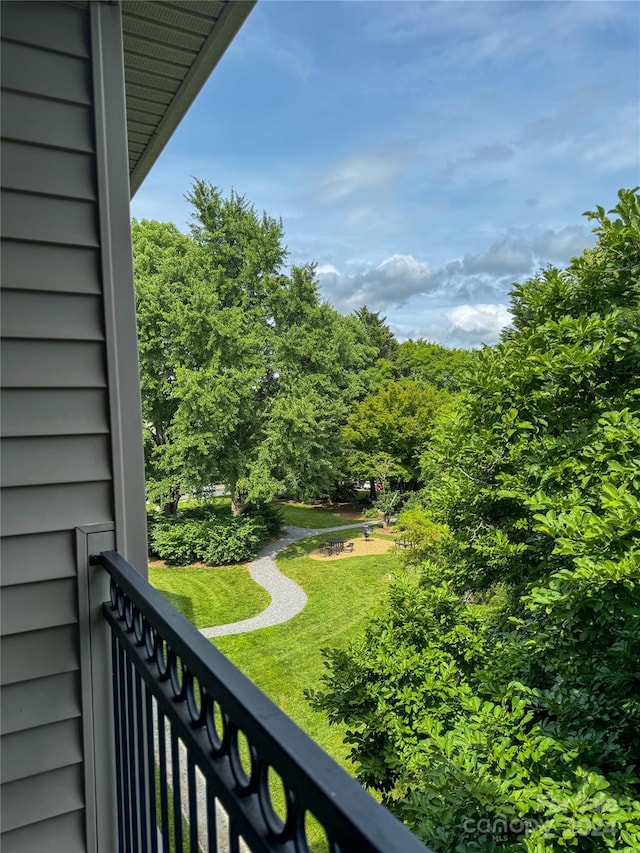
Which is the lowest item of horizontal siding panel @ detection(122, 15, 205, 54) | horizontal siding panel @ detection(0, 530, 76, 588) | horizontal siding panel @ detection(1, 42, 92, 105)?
horizontal siding panel @ detection(0, 530, 76, 588)

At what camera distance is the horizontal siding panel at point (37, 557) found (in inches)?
41.1

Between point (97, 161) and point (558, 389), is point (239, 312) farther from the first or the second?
point (97, 161)

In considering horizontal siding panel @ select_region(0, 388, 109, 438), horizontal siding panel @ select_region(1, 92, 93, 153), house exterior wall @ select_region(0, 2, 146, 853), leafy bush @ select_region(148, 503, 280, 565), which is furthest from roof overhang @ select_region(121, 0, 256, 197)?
leafy bush @ select_region(148, 503, 280, 565)

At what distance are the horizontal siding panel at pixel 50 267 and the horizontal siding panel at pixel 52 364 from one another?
12cm

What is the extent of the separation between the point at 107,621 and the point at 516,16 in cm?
710

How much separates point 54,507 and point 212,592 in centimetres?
910

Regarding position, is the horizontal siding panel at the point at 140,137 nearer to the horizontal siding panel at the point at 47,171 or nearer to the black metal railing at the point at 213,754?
the horizontal siding panel at the point at 47,171

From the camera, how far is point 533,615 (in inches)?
133

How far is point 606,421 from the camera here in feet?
9.11

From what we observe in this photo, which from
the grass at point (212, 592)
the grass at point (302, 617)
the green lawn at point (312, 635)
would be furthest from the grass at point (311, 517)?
the grass at point (212, 592)

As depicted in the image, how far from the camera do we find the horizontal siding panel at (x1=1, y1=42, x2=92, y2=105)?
1.06 metres

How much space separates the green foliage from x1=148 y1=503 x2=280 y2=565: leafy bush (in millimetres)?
7211

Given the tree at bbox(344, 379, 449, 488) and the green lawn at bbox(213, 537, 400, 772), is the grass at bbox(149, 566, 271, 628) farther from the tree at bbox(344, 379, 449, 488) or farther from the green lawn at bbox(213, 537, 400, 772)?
the tree at bbox(344, 379, 449, 488)

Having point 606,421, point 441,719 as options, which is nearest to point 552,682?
point 441,719
